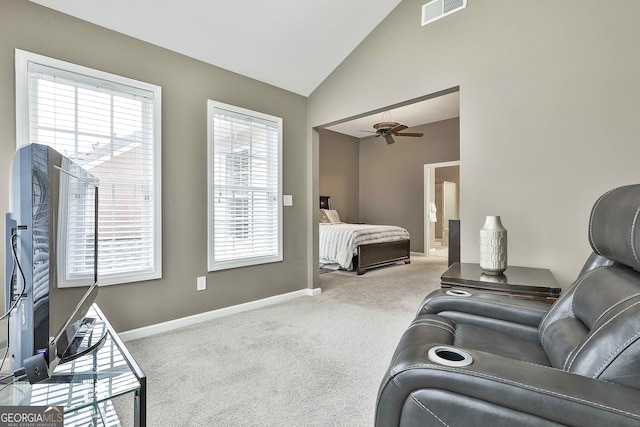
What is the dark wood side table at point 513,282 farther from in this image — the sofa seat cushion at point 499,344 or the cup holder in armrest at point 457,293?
the sofa seat cushion at point 499,344

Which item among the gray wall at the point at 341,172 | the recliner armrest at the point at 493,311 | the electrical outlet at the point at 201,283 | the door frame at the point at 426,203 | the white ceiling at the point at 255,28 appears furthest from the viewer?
the gray wall at the point at 341,172

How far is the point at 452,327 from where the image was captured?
1.51 m

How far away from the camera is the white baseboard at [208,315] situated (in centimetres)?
269

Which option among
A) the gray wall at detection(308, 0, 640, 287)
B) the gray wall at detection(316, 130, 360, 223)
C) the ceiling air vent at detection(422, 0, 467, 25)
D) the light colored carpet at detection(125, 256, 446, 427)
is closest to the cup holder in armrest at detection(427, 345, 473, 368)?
the light colored carpet at detection(125, 256, 446, 427)

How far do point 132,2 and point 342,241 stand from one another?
13.6 ft

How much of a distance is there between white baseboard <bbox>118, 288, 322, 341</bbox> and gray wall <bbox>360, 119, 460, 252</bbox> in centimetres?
449

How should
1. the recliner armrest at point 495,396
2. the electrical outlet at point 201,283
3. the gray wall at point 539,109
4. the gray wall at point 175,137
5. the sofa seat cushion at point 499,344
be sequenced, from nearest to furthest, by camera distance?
the recliner armrest at point 495,396 → the sofa seat cushion at point 499,344 → the gray wall at point 539,109 → the gray wall at point 175,137 → the electrical outlet at point 201,283

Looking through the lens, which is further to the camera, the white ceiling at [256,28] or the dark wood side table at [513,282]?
the white ceiling at [256,28]

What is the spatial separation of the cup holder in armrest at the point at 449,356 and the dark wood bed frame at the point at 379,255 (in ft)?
14.5

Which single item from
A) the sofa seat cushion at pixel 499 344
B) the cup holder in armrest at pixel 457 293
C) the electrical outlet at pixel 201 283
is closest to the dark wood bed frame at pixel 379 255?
the electrical outlet at pixel 201 283

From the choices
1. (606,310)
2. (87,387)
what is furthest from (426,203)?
(87,387)

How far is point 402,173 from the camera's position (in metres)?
8.08

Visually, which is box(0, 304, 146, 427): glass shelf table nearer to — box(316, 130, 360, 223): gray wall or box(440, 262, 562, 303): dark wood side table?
box(440, 262, 562, 303): dark wood side table

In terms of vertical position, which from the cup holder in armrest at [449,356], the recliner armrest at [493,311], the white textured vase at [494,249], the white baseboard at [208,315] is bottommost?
the white baseboard at [208,315]
